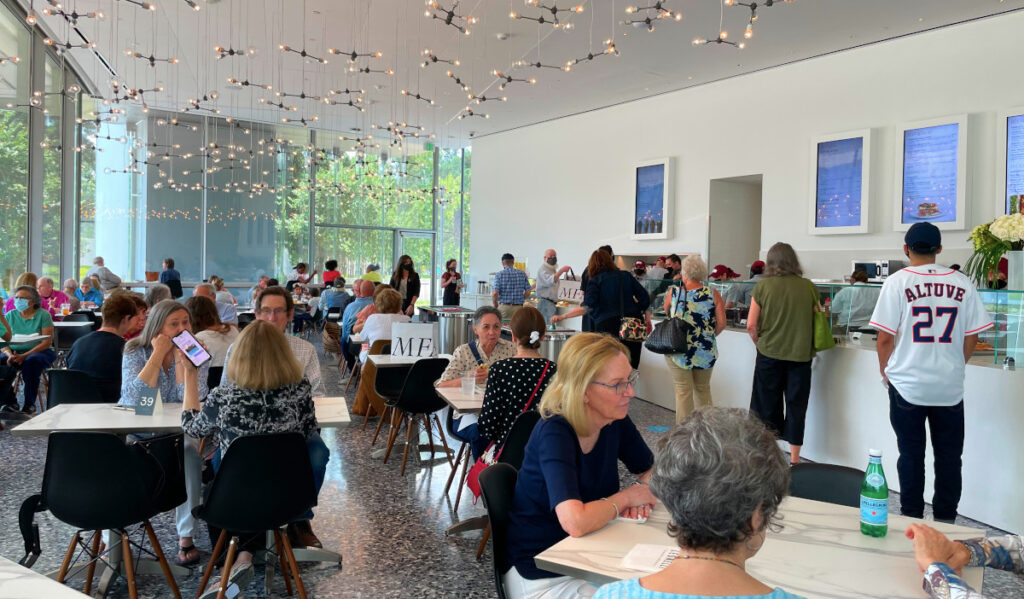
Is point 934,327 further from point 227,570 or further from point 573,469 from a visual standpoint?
point 227,570

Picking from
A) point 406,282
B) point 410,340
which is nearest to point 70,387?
point 410,340

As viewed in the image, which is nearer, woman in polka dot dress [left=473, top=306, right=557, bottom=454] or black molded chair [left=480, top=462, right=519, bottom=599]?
black molded chair [left=480, top=462, right=519, bottom=599]

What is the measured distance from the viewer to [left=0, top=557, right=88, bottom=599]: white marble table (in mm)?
1429

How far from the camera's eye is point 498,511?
2.23m

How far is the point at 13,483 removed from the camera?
470 centimetres

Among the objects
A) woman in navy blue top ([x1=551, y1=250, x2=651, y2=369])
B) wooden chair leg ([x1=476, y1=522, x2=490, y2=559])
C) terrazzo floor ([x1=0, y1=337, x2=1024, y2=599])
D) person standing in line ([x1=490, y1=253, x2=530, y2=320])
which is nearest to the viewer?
terrazzo floor ([x1=0, y1=337, x2=1024, y2=599])

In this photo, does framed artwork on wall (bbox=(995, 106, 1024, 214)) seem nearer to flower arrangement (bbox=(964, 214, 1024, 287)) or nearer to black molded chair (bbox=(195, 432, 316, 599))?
flower arrangement (bbox=(964, 214, 1024, 287))

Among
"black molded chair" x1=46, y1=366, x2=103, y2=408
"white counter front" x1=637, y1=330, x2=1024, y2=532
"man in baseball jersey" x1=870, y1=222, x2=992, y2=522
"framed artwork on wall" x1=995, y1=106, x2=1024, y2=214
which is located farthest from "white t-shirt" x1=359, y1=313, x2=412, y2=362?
"framed artwork on wall" x1=995, y1=106, x2=1024, y2=214

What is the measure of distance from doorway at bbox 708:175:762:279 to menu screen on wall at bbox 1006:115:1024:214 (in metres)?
3.56

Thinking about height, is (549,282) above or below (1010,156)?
below

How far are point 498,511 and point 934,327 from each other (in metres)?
2.70

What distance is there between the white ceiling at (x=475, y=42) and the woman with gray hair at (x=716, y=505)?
23.6ft

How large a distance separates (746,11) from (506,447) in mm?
6399

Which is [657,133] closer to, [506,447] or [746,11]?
[746,11]
